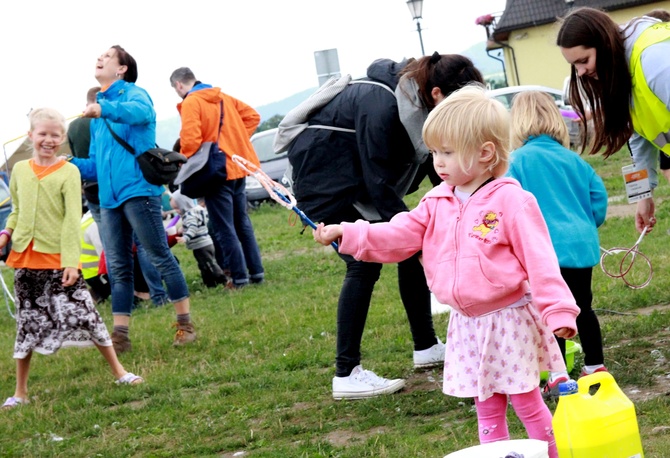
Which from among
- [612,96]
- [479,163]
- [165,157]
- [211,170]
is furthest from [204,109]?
[479,163]

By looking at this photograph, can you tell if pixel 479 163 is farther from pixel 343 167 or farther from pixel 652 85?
pixel 343 167

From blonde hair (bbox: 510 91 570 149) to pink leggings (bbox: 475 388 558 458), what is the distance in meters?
1.77

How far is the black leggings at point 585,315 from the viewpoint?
188 inches

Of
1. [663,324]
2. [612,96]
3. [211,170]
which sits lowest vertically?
[663,324]

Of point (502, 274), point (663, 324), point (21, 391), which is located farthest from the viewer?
point (21, 391)

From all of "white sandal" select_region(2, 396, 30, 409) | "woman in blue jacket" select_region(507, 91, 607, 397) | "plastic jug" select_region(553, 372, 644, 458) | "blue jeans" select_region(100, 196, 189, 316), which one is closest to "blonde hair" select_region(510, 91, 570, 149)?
"woman in blue jacket" select_region(507, 91, 607, 397)

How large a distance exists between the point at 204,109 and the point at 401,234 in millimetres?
6625

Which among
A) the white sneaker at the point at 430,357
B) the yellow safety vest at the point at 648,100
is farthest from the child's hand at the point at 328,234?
the white sneaker at the point at 430,357

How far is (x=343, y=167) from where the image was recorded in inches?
208

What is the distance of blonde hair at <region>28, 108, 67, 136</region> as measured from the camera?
6.12 m

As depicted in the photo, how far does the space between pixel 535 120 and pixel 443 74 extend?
0.51m

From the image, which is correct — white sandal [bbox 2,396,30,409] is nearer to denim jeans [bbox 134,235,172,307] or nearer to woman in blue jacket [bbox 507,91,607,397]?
woman in blue jacket [bbox 507,91,607,397]

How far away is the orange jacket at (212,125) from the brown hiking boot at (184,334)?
2636 millimetres

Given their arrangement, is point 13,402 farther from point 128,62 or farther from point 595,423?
point 595,423
